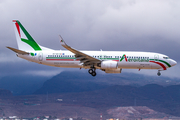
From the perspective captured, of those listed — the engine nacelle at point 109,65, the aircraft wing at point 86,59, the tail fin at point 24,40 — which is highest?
the tail fin at point 24,40

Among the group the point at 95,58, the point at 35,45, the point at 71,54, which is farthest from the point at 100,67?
the point at 35,45

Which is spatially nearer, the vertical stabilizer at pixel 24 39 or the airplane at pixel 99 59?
the airplane at pixel 99 59

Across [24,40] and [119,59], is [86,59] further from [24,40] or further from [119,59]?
[24,40]

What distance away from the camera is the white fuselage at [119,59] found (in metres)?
57.5

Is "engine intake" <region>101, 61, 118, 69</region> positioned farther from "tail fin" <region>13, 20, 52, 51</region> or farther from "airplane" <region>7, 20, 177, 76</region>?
"tail fin" <region>13, 20, 52, 51</region>

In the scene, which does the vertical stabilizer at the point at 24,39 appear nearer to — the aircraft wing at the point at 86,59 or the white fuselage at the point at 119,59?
the white fuselage at the point at 119,59

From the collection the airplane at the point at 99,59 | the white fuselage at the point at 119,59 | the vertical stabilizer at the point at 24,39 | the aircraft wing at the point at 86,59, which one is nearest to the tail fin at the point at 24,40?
the vertical stabilizer at the point at 24,39

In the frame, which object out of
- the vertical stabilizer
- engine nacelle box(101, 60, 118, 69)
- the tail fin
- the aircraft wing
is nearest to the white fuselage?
the aircraft wing

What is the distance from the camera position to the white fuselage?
189 ft

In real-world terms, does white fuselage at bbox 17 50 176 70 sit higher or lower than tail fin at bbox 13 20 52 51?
lower

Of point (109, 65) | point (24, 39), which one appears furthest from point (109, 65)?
point (24, 39)

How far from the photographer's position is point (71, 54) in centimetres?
5831

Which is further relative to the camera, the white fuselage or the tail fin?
the tail fin

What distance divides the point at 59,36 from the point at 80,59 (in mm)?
8533
